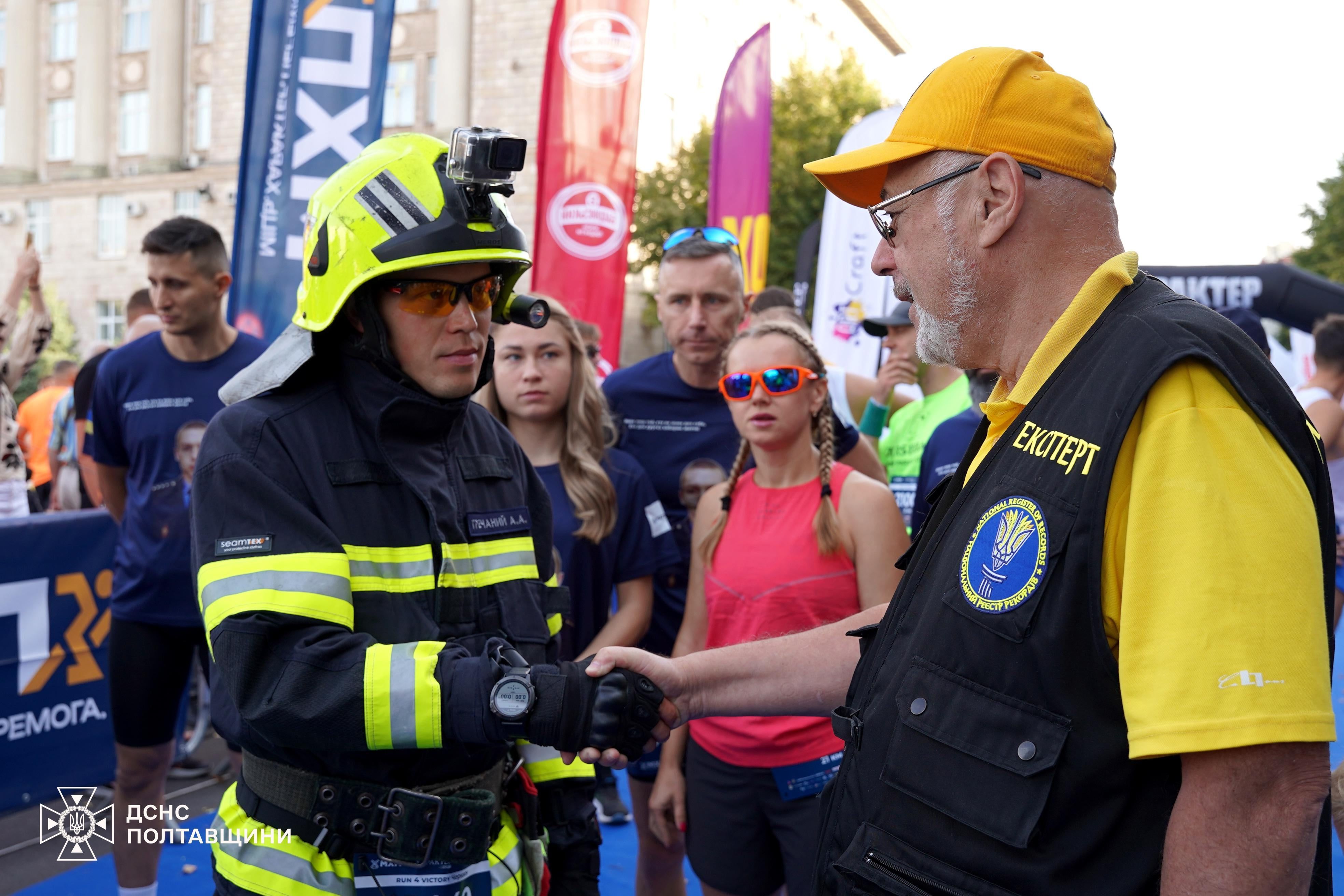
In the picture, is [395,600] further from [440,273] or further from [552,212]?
[552,212]

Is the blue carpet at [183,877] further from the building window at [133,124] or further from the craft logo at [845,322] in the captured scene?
the building window at [133,124]

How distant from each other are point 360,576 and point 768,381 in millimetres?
1748

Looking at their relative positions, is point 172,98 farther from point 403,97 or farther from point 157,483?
point 157,483

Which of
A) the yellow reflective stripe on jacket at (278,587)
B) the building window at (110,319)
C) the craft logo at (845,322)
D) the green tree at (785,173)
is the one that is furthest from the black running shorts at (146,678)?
the building window at (110,319)

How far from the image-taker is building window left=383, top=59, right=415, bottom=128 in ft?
104

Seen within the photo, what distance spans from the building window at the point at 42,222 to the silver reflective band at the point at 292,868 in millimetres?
41218

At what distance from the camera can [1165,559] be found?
4.13ft

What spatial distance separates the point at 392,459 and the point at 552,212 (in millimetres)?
6210

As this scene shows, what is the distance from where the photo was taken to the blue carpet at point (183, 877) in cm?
446

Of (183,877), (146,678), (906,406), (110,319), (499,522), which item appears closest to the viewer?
(499,522)

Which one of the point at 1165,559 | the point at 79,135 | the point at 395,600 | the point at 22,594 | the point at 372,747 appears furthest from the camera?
the point at 79,135

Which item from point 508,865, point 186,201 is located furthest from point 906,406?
point 186,201

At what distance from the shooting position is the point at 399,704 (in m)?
1.86

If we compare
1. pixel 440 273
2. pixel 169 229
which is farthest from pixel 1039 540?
pixel 169 229
